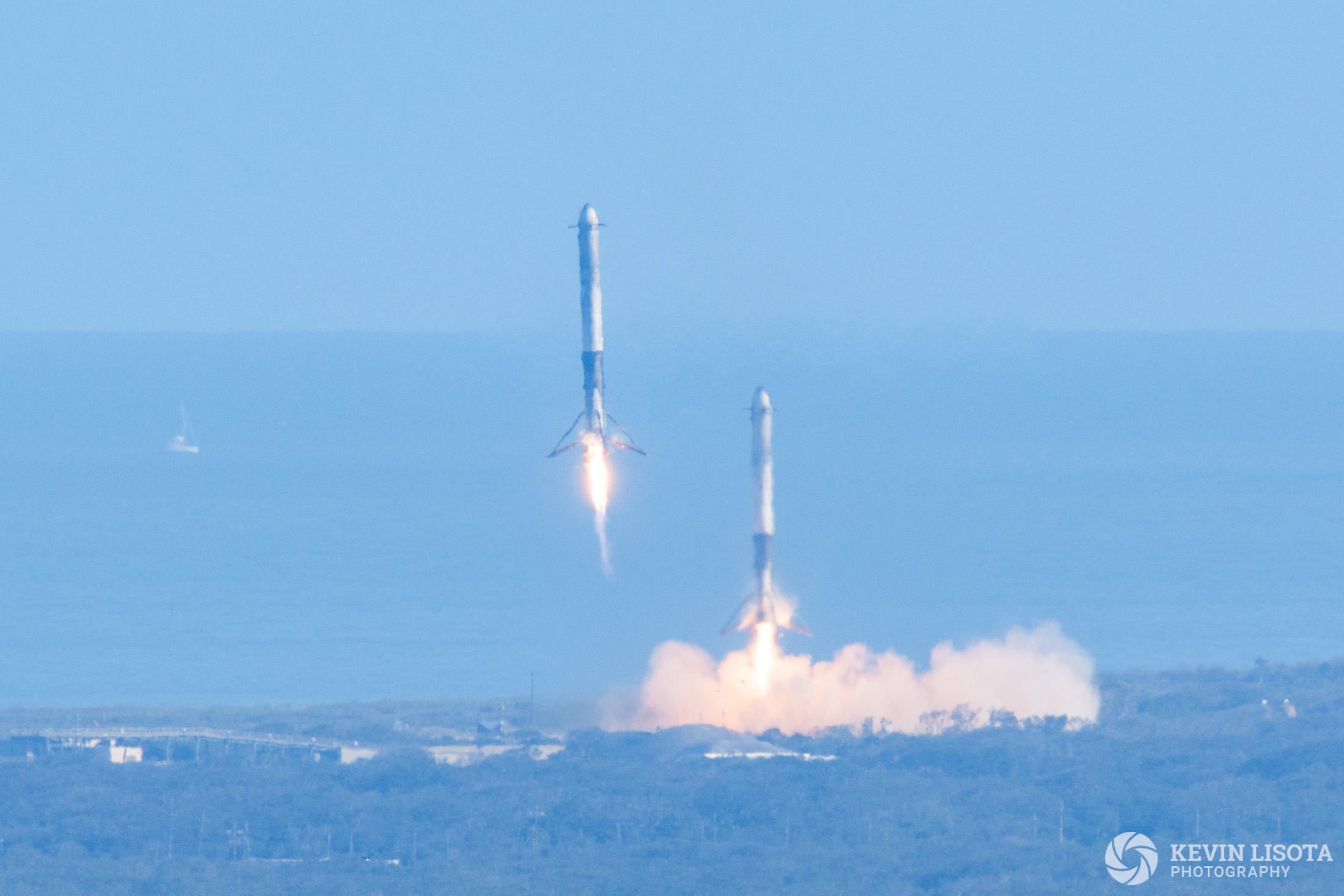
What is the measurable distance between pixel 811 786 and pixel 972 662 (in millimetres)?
14501

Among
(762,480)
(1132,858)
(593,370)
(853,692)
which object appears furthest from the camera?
(853,692)

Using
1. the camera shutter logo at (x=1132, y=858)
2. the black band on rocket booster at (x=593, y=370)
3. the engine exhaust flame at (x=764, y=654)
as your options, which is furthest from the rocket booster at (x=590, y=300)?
the camera shutter logo at (x=1132, y=858)

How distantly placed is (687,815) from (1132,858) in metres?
12.6

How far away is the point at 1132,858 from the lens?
58500 millimetres

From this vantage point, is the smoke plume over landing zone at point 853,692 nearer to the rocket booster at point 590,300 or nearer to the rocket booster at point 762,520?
the rocket booster at point 762,520

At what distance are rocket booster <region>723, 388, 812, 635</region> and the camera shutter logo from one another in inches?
497

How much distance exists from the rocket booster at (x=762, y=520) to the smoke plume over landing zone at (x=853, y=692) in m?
2.13

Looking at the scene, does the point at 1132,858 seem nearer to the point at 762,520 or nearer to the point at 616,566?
the point at 762,520

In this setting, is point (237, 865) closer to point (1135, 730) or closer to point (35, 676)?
point (1135, 730)

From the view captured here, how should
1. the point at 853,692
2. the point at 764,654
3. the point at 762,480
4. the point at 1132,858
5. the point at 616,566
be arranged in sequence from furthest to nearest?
the point at 616,566, the point at 853,692, the point at 764,654, the point at 762,480, the point at 1132,858

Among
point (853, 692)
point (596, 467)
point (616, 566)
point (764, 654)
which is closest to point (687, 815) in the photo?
point (596, 467)

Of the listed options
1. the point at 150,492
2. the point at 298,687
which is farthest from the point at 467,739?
the point at 150,492

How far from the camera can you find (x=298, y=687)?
104 metres

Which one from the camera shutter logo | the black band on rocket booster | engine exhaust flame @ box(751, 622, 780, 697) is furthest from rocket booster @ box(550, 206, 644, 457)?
the camera shutter logo
